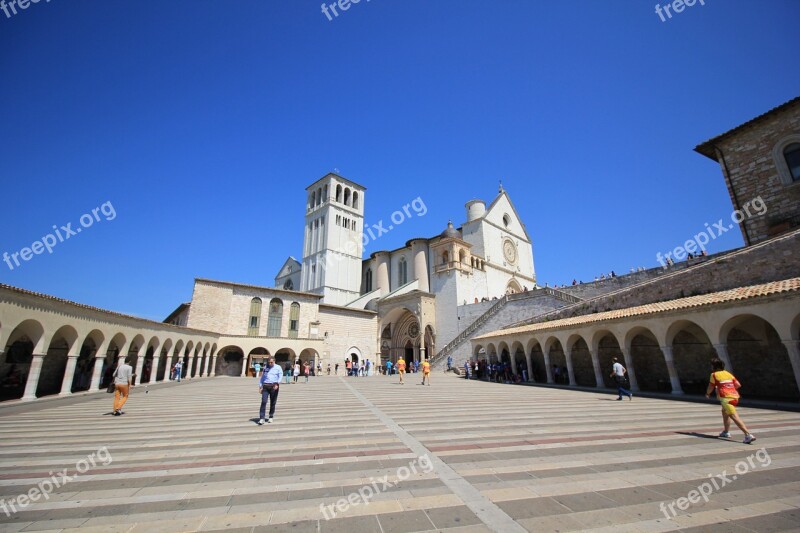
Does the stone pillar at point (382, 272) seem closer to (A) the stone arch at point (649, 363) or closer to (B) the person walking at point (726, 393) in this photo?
(A) the stone arch at point (649, 363)

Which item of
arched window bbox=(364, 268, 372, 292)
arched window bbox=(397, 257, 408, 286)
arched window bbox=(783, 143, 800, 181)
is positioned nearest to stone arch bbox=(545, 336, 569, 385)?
arched window bbox=(783, 143, 800, 181)

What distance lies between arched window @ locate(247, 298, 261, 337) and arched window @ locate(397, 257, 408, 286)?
65.9ft

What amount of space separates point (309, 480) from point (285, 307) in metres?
28.8

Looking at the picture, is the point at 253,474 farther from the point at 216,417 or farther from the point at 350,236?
the point at 350,236

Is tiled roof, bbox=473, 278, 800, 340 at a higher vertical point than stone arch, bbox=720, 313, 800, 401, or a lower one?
higher

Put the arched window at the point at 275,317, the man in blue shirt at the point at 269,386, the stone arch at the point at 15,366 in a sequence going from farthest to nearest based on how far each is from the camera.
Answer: the arched window at the point at 275,317
the stone arch at the point at 15,366
the man in blue shirt at the point at 269,386

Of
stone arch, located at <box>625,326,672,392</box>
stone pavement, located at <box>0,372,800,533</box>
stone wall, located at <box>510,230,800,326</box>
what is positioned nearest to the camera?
stone pavement, located at <box>0,372,800,533</box>

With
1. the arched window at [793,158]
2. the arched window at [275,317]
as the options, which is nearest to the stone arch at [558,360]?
the arched window at [793,158]

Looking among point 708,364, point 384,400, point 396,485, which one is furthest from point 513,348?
point 396,485

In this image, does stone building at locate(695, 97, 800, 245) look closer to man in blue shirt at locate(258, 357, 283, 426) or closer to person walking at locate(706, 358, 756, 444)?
person walking at locate(706, 358, 756, 444)

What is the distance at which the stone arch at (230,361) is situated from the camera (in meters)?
29.3

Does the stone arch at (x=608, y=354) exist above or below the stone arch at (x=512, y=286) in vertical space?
below

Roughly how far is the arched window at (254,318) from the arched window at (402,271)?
65.9 feet

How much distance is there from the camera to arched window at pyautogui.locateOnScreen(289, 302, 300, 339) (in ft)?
103
